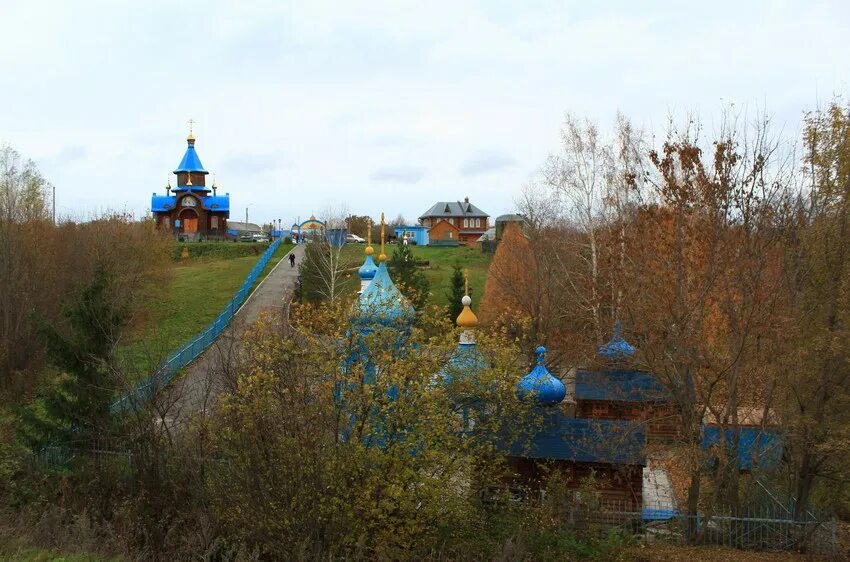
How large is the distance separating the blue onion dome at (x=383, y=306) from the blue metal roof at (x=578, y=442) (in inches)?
113

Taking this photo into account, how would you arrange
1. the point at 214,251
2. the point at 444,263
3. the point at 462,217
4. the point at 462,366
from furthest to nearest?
the point at 462,217 < the point at 444,263 < the point at 214,251 < the point at 462,366

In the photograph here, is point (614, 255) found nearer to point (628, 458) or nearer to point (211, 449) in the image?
point (628, 458)

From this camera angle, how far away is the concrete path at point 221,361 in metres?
14.1

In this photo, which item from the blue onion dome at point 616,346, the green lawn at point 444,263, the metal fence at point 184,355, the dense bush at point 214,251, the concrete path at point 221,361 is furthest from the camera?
the dense bush at point 214,251

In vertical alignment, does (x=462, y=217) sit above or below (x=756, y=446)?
above

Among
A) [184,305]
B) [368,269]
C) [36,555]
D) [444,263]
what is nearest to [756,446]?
[368,269]

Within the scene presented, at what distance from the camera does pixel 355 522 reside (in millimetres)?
9758

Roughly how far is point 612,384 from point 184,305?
2114cm

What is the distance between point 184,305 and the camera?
32.5 meters

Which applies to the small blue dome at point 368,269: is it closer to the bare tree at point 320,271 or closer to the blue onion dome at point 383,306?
the blue onion dome at point 383,306

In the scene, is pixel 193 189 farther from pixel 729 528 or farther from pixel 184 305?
pixel 729 528

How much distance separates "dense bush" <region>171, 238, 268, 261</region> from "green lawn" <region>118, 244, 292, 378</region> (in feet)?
15.6

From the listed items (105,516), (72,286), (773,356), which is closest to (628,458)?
(773,356)

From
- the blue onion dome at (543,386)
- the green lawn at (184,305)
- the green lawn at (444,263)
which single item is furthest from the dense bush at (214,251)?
the blue onion dome at (543,386)
